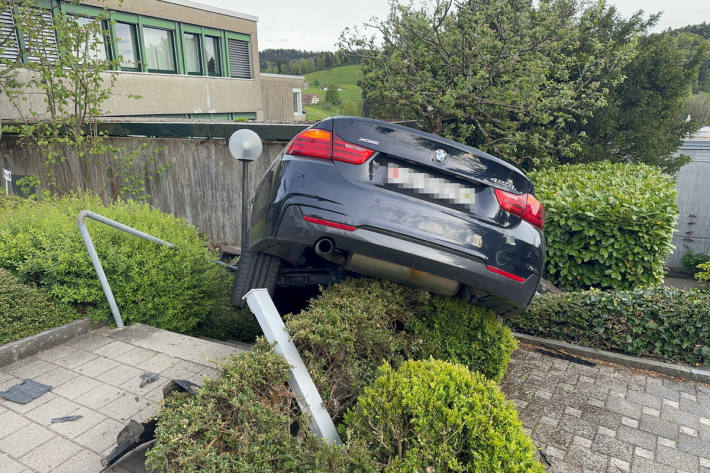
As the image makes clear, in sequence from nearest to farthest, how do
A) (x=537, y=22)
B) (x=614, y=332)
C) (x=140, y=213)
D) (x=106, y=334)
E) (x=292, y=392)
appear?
(x=292, y=392)
(x=106, y=334)
(x=614, y=332)
(x=140, y=213)
(x=537, y=22)

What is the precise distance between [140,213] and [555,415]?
4.19 meters

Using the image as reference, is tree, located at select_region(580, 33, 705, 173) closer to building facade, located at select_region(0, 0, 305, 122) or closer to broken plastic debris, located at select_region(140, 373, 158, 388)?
broken plastic debris, located at select_region(140, 373, 158, 388)

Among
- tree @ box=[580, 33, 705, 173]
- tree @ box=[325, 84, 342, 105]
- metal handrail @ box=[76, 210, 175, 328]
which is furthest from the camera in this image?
tree @ box=[325, 84, 342, 105]

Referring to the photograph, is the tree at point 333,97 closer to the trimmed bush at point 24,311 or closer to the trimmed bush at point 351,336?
the trimmed bush at point 24,311

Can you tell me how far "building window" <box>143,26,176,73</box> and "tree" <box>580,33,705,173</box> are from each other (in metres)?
13.5

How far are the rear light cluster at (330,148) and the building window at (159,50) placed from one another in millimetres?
14721

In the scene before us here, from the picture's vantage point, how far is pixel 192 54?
55.8 feet

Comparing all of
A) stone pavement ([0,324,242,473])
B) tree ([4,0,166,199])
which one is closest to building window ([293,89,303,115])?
tree ([4,0,166,199])

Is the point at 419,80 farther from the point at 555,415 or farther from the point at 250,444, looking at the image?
the point at 250,444

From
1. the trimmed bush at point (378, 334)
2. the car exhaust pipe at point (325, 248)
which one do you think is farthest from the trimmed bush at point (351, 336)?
the car exhaust pipe at point (325, 248)

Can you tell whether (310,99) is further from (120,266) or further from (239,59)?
(120,266)

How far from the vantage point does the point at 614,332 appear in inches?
168

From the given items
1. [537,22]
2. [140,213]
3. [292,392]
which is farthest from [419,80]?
[292,392]

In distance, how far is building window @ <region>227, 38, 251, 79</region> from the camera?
60.9ft
